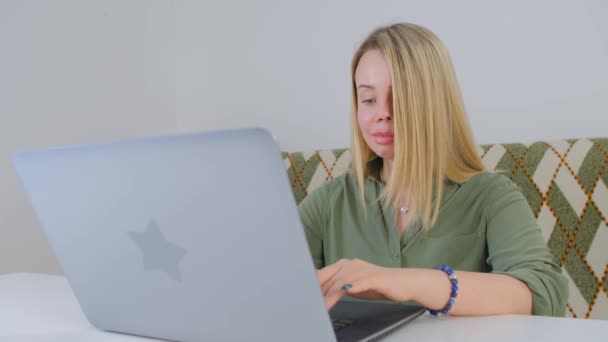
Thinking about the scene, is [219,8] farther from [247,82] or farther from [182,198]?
[182,198]

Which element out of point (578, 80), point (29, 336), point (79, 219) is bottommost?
point (29, 336)

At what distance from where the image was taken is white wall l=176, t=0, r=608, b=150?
1617mm

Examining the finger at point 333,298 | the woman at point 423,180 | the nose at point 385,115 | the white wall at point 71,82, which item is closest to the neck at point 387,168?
the woman at point 423,180

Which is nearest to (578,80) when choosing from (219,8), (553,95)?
(553,95)

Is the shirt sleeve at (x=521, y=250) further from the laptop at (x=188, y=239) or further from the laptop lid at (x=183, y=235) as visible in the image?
the laptop lid at (x=183, y=235)

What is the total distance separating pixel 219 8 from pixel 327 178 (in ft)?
2.95

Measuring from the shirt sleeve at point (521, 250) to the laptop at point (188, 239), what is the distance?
236 millimetres

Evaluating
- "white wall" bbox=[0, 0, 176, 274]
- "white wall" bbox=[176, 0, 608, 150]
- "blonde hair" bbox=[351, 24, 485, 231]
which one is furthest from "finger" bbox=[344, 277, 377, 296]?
"white wall" bbox=[0, 0, 176, 274]

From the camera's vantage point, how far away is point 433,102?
1.06 meters

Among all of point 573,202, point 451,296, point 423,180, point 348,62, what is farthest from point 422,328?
point 348,62

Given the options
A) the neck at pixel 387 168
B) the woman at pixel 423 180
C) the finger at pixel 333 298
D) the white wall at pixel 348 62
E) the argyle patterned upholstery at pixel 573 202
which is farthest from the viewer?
the white wall at pixel 348 62

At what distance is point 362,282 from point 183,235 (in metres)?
0.20

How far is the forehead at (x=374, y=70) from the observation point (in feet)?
3.54

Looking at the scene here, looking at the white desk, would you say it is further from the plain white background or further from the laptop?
the plain white background
